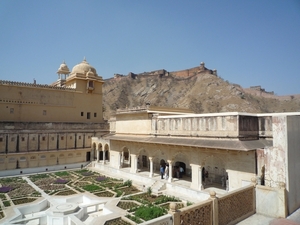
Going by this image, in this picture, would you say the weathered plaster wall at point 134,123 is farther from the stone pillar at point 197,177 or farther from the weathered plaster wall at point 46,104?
the weathered plaster wall at point 46,104

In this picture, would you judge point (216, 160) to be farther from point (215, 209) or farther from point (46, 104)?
point (46, 104)

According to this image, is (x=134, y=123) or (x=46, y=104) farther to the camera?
(x=46, y=104)

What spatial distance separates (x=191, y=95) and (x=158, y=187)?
48.0m

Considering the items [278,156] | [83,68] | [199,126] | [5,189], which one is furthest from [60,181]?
[83,68]

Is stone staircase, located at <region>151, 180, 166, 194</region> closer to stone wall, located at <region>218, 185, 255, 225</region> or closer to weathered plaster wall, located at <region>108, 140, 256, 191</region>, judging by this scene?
weathered plaster wall, located at <region>108, 140, 256, 191</region>

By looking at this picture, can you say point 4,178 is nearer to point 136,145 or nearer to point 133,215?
point 136,145

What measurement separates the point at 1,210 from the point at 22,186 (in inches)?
212

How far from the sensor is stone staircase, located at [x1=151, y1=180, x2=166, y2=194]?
15445 millimetres

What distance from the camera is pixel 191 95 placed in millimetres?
61594

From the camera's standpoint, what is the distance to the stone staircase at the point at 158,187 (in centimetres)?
1545

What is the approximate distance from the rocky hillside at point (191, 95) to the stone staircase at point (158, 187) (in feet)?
119

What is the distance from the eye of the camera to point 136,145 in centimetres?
1984

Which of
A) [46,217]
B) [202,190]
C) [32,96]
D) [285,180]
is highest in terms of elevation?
[32,96]

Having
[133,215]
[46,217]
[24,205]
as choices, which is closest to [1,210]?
[24,205]
